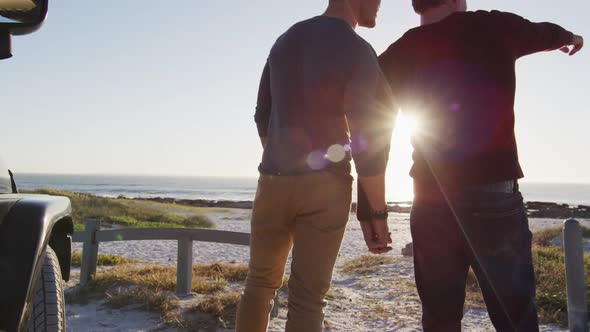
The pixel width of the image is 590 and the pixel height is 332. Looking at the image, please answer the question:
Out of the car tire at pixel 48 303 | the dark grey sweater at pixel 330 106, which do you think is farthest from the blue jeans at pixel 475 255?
the car tire at pixel 48 303

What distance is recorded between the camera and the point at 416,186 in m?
2.37

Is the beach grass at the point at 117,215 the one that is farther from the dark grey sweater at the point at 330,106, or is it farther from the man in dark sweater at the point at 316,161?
the dark grey sweater at the point at 330,106

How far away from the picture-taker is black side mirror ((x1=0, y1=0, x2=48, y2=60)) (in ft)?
5.57

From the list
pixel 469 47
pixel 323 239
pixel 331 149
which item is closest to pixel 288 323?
pixel 323 239

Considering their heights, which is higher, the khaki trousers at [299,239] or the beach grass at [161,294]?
the khaki trousers at [299,239]

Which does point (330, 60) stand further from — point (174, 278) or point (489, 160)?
point (174, 278)

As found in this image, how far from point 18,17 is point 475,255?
1.89m

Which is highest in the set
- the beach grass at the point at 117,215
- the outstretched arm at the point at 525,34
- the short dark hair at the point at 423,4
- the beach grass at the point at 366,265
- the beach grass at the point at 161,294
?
the short dark hair at the point at 423,4

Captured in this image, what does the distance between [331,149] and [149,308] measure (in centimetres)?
365

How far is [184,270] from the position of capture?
599 centimetres

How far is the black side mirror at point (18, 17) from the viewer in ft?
5.57

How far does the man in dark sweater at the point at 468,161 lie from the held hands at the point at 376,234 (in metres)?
0.13

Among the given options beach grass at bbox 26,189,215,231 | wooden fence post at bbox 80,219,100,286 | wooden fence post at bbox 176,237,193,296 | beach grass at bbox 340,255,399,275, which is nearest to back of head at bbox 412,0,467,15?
wooden fence post at bbox 176,237,193,296

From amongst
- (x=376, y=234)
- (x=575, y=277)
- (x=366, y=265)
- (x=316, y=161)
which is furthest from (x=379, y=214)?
(x=366, y=265)
